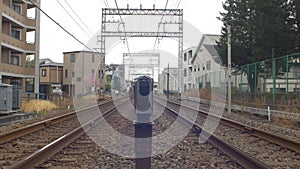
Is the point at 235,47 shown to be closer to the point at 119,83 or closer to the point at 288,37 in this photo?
the point at 288,37

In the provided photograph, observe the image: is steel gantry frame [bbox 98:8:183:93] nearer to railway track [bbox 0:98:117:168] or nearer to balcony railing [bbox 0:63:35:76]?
balcony railing [bbox 0:63:35:76]

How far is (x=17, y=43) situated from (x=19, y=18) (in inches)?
101

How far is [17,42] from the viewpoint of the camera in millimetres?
35375

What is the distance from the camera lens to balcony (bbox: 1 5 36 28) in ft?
105

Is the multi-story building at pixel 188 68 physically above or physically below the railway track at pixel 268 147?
above

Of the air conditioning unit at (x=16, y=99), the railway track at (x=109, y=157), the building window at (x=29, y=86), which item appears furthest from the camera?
the building window at (x=29, y=86)

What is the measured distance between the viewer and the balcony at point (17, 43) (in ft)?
107

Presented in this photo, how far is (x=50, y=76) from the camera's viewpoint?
69.1 m

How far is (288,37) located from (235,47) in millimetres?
8683

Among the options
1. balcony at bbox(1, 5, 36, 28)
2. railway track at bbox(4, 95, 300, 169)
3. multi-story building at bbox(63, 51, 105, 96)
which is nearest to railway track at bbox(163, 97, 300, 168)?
railway track at bbox(4, 95, 300, 169)

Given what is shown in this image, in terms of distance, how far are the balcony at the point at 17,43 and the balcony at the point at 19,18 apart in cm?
185

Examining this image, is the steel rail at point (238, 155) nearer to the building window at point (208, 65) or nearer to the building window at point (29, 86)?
the building window at point (29, 86)

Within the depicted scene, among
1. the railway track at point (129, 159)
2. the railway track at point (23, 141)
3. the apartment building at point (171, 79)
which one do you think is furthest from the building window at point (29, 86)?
the railway track at point (129, 159)

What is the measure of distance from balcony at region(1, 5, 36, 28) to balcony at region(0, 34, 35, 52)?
1.85 m
